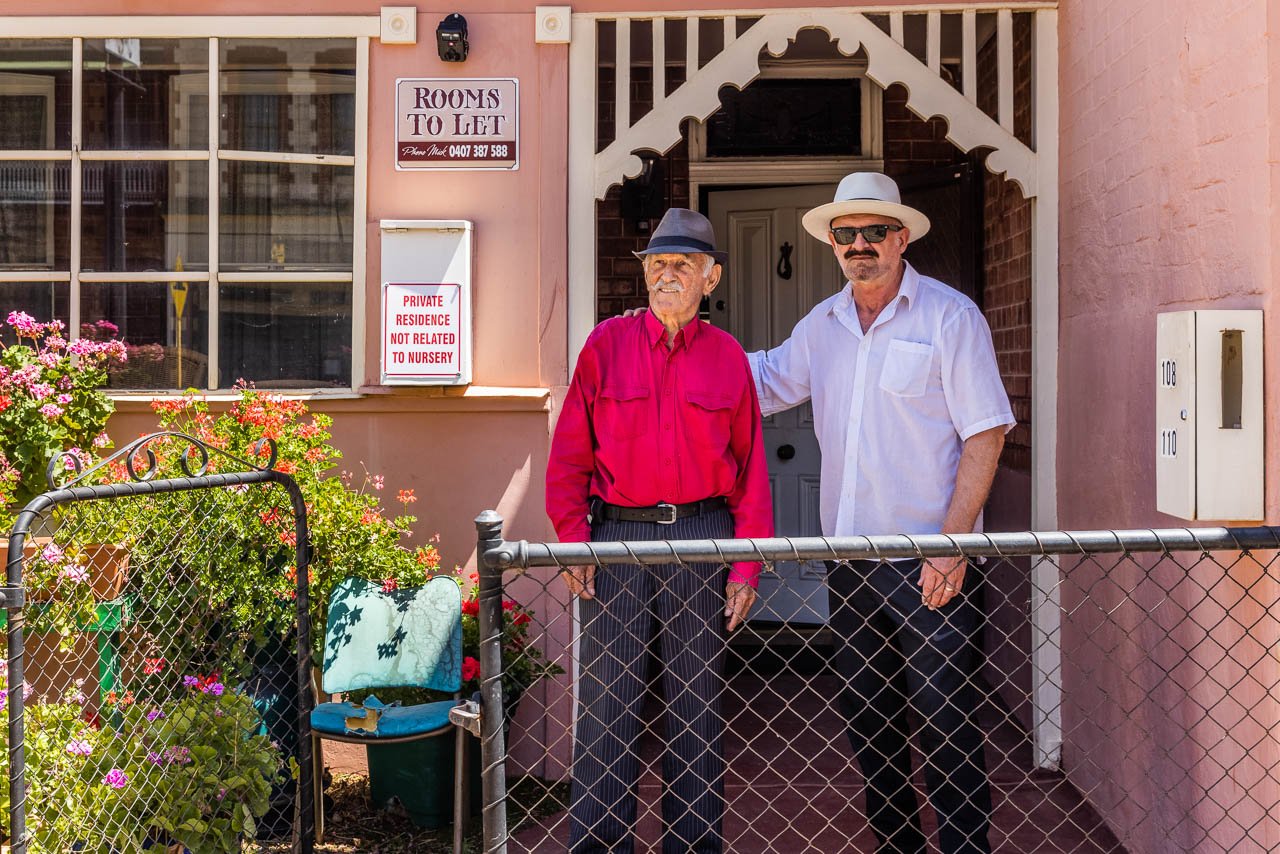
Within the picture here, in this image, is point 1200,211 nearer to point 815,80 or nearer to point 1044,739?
point 1044,739

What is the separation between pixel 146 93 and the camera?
4.96m

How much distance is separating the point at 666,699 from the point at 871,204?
5.05 ft

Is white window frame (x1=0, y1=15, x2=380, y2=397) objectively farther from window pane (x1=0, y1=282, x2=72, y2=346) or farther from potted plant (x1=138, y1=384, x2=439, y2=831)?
potted plant (x1=138, y1=384, x2=439, y2=831)

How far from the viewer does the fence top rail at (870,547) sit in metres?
2.42

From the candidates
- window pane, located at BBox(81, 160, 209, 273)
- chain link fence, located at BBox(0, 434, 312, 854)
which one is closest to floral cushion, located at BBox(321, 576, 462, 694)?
chain link fence, located at BBox(0, 434, 312, 854)

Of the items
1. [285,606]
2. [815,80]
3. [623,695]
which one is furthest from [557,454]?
[815,80]

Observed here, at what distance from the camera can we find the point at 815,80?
6.64m

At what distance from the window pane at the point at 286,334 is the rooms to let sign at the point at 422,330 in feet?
1.02

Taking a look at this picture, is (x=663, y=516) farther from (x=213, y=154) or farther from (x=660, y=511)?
(x=213, y=154)

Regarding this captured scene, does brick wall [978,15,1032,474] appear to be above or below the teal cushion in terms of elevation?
above

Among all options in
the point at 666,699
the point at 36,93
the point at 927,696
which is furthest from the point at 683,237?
the point at 36,93

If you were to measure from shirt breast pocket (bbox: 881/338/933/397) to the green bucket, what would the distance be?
1.94m

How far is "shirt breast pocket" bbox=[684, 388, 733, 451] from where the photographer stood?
3.44m

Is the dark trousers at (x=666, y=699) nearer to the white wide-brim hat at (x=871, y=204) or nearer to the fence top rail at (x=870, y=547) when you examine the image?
the fence top rail at (x=870, y=547)
